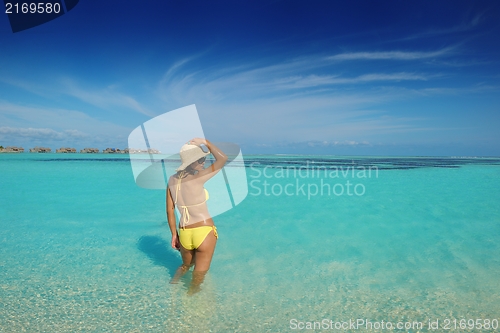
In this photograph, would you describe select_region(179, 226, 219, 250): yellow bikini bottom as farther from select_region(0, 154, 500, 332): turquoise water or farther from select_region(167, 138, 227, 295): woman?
select_region(0, 154, 500, 332): turquoise water

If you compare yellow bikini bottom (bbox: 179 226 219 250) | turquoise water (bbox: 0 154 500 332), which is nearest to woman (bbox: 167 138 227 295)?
yellow bikini bottom (bbox: 179 226 219 250)

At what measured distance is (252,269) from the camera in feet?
15.8

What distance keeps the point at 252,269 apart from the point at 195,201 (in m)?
1.86

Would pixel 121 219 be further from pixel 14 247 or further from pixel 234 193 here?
pixel 234 193

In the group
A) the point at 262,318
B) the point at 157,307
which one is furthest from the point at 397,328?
the point at 157,307

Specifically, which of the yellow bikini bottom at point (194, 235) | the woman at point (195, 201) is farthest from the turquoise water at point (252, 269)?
the yellow bikini bottom at point (194, 235)

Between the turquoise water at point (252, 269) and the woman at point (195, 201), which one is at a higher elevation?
the woman at point (195, 201)

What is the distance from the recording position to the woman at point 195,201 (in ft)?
11.2

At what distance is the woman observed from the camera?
341 centimetres

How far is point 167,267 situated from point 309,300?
2.30 meters

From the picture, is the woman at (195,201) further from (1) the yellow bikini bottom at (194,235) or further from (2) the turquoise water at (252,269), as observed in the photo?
(2) the turquoise water at (252,269)

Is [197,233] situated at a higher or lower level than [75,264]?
higher

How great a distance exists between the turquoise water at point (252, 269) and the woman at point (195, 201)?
0.52 m

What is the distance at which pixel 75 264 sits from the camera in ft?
15.8
